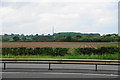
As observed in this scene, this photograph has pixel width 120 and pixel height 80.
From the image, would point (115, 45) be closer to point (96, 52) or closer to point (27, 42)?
point (96, 52)

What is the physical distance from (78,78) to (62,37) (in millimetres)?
15769

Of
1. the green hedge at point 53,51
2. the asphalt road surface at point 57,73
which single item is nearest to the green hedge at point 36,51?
the green hedge at point 53,51

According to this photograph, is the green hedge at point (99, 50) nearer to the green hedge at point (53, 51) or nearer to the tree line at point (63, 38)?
the green hedge at point (53, 51)

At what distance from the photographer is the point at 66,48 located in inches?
769

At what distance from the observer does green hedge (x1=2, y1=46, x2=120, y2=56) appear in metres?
19.1

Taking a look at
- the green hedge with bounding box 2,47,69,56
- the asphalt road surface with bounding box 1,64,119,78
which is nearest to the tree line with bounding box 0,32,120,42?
the green hedge with bounding box 2,47,69,56

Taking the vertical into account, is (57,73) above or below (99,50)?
below

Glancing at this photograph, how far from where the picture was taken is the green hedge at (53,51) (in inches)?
752

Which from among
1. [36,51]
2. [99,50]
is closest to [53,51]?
[36,51]

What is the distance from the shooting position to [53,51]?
19.5 metres

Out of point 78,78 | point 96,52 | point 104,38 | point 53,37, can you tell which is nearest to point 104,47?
point 96,52

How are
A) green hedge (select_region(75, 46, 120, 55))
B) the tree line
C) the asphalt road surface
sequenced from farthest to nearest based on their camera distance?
1. the tree line
2. green hedge (select_region(75, 46, 120, 55))
3. the asphalt road surface

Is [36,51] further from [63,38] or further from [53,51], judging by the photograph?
[63,38]

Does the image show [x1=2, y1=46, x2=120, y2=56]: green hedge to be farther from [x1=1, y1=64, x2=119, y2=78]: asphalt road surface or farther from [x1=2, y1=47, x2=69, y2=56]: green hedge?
[x1=1, y1=64, x2=119, y2=78]: asphalt road surface
